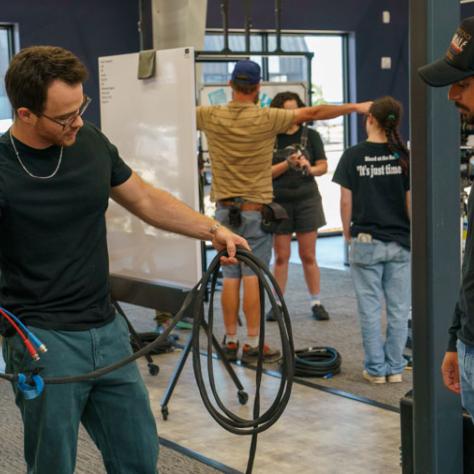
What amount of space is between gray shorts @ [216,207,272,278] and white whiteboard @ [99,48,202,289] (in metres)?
0.33

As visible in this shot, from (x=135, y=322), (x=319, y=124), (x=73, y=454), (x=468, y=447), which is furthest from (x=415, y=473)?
(x=319, y=124)

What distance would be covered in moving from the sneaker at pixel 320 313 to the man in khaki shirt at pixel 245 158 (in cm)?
115

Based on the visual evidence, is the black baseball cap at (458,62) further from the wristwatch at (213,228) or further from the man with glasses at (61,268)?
the man with glasses at (61,268)

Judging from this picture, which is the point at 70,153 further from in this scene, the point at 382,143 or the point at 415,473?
the point at 382,143

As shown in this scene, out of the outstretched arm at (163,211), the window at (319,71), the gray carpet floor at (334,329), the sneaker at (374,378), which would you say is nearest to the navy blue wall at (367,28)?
the window at (319,71)

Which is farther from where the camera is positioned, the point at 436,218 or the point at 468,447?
the point at 468,447

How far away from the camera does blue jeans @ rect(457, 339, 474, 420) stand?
2082mm

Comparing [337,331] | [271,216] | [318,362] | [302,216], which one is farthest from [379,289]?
[302,216]

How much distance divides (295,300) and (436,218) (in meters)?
4.12

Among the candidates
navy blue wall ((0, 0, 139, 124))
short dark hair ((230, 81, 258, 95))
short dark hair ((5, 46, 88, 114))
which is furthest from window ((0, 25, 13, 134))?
short dark hair ((5, 46, 88, 114))

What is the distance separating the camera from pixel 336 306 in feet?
21.1

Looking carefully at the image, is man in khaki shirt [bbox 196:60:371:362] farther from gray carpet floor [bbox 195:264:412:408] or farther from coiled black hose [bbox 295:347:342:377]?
gray carpet floor [bbox 195:264:412:408]

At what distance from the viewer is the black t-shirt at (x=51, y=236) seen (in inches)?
81.8

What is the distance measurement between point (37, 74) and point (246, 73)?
9.27 feet
